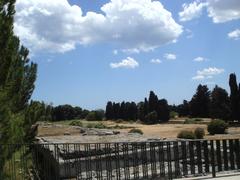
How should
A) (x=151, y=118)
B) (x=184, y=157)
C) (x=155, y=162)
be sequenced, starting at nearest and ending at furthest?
(x=155, y=162)
(x=184, y=157)
(x=151, y=118)

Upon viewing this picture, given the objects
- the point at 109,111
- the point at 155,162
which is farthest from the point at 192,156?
the point at 109,111

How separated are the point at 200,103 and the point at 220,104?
53.6 ft

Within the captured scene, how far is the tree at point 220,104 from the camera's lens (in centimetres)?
8000

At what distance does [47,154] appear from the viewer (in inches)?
613

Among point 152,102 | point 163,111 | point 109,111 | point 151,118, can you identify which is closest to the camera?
point 151,118

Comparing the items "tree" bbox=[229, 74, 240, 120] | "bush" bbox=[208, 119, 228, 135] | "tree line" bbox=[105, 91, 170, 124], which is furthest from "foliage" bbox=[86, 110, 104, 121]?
"bush" bbox=[208, 119, 228, 135]

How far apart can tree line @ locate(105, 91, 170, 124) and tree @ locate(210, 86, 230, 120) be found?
2027 centimetres

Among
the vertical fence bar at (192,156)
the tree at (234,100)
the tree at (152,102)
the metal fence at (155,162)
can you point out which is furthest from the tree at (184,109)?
the vertical fence bar at (192,156)

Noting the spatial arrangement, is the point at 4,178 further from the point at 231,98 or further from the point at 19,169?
the point at 231,98

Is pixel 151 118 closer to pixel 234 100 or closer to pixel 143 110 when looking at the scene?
pixel 143 110

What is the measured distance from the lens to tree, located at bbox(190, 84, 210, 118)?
9419 cm

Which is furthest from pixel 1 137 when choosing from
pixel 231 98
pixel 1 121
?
pixel 231 98

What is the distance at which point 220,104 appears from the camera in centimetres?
8069

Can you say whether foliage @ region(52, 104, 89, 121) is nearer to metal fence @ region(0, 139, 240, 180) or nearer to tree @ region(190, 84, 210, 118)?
tree @ region(190, 84, 210, 118)
